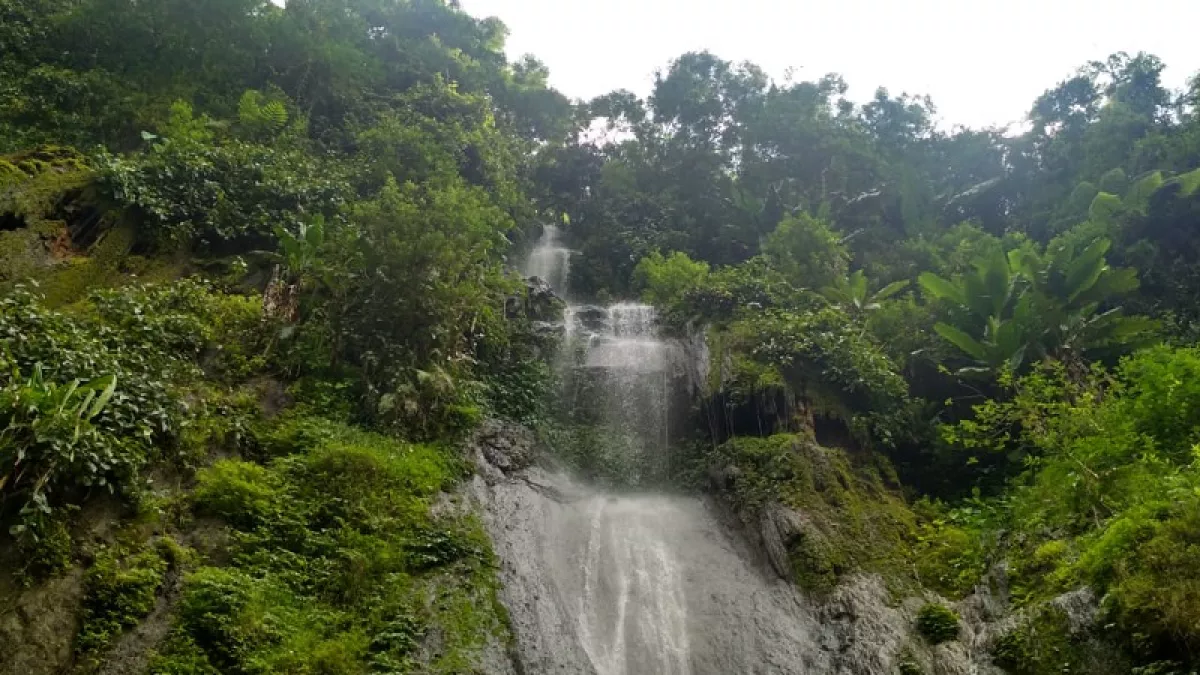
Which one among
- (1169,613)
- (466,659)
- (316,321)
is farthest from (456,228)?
(1169,613)

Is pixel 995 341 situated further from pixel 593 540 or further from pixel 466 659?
pixel 466 659

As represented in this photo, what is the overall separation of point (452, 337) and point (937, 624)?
828 cm

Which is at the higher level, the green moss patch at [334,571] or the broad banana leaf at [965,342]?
the broad banana leaf at [965,342]

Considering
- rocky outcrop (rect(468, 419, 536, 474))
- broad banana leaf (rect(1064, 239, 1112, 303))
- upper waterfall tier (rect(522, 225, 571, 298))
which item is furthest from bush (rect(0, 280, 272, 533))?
broad banana leaf (rect(1064, 239, 1112, 303))

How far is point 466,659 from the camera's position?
7.95m

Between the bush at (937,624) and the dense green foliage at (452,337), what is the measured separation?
78 mm

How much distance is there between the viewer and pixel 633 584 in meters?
10.4

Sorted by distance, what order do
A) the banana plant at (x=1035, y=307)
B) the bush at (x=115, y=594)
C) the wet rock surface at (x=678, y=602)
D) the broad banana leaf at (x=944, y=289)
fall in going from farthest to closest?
the broad banana leaf at (x=944, y=289) → the banana plant at (x=1035, y=307) → the wet rock surface at (x=678, y=602) → the bush at (x=115, y=594)

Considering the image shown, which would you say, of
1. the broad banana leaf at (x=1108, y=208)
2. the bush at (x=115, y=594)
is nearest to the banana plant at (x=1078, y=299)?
the broad banana leaf at (x=1108, y=208)

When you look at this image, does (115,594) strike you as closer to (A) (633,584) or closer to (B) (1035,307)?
(A) (633,584)

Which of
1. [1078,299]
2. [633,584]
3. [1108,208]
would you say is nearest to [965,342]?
[1078,299]

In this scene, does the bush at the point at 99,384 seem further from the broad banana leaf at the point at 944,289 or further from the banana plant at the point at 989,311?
the broad banana leaf at the point at 944,289

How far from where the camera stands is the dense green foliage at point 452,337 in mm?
7398

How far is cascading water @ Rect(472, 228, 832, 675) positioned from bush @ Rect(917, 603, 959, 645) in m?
1.25
